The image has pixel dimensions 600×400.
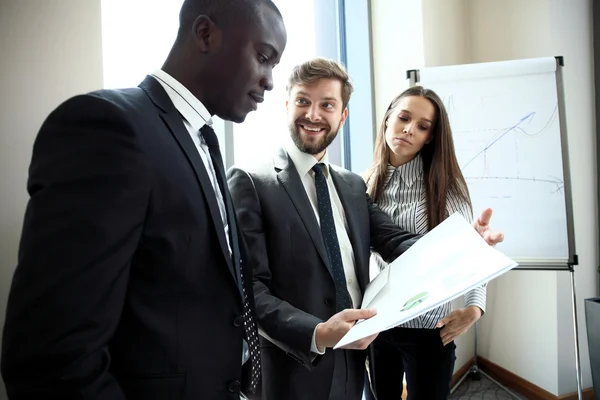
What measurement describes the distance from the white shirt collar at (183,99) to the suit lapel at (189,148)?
0.02 meters

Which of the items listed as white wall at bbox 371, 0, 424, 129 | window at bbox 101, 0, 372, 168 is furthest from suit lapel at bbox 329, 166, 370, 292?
white wall at bbox 371, 0, 424, 129

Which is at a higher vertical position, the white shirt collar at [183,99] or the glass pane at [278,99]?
the glass pane at [278,99]

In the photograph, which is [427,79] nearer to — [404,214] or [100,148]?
[404,214]

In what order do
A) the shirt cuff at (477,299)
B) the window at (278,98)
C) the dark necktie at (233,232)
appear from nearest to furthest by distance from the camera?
the dark necktie at (233,232) < the shirt cuff at (477,299) < the window at (278,98)

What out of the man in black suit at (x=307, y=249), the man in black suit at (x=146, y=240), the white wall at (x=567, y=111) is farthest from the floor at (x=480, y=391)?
the man in black suit at (x=146, y=240)

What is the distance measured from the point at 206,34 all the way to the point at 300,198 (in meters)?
0.53

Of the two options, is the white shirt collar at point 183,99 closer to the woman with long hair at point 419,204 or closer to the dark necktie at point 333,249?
the dark necktie at point 333,249

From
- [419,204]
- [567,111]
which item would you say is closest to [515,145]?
[567,111]

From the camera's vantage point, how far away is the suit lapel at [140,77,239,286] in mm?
666

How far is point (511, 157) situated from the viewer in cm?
216

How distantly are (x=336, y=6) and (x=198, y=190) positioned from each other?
2390 millimetres

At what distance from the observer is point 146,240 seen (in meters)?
0.59

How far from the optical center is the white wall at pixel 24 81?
762mm

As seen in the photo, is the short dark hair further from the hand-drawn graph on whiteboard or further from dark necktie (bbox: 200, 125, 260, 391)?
the hand-drawn graph on whiteboard
